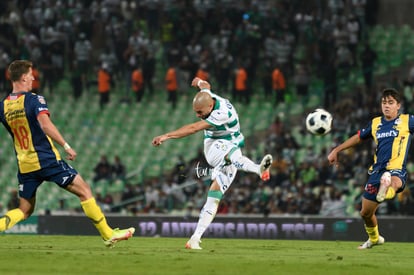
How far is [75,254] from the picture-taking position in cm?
1293

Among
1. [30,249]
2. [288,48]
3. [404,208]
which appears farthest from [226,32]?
[30,249]

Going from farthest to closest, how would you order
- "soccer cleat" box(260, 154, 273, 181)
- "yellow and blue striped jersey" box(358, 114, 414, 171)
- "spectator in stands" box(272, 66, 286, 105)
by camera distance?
"spectator in stands" box(272, 66, 286, 105), "yellow and blue striped jersey" box(358, 114, 414, 171), "soccer cleat" box(260, 154, 273, 181)

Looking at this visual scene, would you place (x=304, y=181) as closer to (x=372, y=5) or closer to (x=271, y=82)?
(x=271, y=82)

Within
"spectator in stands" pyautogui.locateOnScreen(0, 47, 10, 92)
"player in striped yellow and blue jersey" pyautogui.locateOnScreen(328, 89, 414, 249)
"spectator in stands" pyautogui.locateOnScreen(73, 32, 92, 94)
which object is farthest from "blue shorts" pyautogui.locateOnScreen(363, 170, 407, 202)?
"spectator in stands" pyautogui.locateOnScreen(0, 47, 10, 92)

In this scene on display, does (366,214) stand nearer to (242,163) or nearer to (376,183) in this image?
(376,183)

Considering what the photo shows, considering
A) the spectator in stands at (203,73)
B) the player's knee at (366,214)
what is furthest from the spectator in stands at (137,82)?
the player's knee at (366,214)

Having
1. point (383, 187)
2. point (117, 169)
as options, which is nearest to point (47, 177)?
point (383, 187)

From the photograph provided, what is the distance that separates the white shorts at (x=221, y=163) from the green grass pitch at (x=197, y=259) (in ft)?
3.38

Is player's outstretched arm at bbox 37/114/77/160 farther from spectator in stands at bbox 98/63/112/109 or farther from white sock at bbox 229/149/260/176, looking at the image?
spectator in stands at bbox 98/63/112/109

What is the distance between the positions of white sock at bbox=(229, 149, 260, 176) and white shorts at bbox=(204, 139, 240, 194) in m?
0.12

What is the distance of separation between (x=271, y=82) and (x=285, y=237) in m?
9.13

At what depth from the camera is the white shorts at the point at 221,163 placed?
14711 mm

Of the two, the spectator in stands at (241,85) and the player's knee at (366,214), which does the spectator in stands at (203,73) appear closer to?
the spectator in stands at (241,85)

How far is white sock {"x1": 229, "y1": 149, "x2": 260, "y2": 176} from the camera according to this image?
14.1 m
